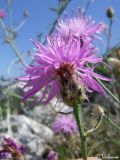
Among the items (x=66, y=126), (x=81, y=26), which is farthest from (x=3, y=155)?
(x=66, y=126)

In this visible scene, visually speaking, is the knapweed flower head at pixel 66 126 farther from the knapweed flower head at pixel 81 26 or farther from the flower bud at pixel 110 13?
the knapweed flower head at pixel 81 26

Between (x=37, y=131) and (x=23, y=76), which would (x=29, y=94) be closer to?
(x=23, y=76)

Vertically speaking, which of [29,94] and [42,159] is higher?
[29,94]

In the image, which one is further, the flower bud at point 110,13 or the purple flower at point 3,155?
the flower bud at point 110,13

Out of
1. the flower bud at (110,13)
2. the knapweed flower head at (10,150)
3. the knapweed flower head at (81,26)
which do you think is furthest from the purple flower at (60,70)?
the flower bud at (110,13)

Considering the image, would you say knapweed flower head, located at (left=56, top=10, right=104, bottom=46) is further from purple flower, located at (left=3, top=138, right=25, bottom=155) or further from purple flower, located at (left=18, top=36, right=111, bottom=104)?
purple flower, located at (left=3, top=138, right=25, bottom=155)

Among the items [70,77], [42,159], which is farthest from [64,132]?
[70,77]

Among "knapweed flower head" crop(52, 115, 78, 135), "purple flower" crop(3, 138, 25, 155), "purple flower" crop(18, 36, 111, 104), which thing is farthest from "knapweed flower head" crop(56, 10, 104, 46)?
"knapweed flower head" crop(52, 115, 78, 135)

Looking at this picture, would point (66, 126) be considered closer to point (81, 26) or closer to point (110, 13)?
point (110, 13)
